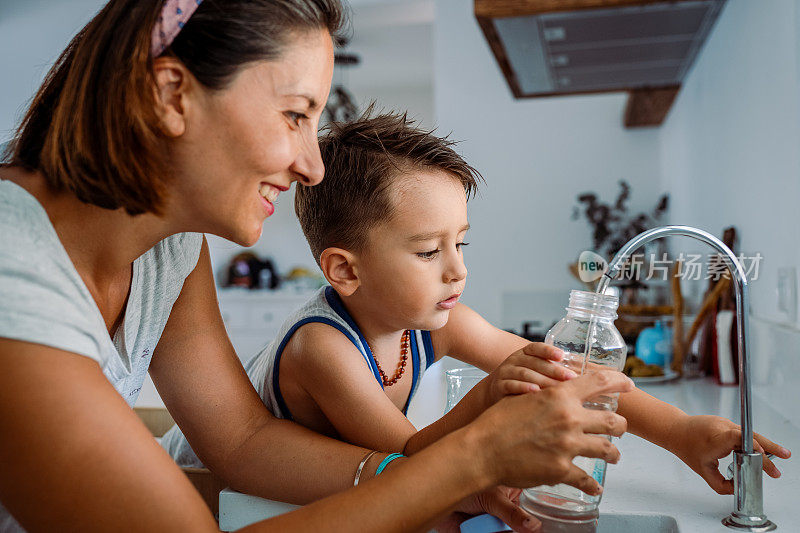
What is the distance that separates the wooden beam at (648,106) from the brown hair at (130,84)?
2217mm

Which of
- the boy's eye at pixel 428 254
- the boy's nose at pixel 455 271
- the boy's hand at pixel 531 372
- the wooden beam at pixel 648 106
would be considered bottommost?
the boy's hand at pixel 531 372

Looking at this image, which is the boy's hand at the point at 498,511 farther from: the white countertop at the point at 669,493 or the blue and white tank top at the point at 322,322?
the blue and white tank top at the point at 322,322

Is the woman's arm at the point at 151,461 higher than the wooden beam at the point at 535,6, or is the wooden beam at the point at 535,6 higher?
the wooden beam at the point at 535,6

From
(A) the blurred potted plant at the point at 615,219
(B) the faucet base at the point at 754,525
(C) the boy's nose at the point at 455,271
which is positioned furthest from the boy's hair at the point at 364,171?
(A) the blurred potted plant at the point at 615,219

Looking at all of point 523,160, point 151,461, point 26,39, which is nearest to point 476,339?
point 151,461

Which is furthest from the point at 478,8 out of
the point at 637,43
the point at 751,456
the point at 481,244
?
the point at 481,244

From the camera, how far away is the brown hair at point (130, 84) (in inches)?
26.8

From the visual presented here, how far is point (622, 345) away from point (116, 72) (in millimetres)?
618

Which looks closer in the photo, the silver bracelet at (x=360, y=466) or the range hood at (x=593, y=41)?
the silver bracelet at (x=360, y=466)

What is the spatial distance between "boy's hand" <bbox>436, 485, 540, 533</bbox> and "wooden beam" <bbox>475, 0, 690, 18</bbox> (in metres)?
1.07

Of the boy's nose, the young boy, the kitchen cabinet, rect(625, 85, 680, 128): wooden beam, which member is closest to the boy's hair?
the young boy

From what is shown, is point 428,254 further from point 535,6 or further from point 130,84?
point 535,6

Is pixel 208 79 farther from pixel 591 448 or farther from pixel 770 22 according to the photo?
pixel 770 22

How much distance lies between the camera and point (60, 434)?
22.9 inches
